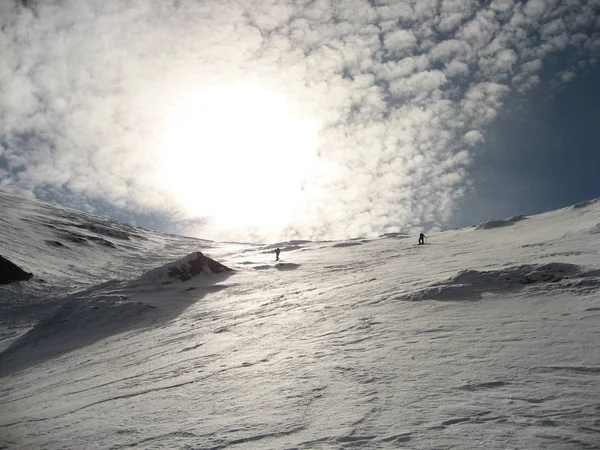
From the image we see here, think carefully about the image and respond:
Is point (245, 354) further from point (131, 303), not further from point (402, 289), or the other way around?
point (131, 303)

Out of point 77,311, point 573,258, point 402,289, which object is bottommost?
point 77,311

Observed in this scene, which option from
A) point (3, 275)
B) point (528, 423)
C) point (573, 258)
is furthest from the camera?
point (3, 275)

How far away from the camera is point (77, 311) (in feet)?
73.4

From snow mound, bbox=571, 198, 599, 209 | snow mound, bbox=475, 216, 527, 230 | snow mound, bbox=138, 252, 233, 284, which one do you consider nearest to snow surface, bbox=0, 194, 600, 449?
snow mound, bbox=138, 252, 233, 284

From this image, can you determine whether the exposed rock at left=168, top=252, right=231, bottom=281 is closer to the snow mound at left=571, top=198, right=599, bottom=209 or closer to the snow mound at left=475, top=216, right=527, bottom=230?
the snow mound at left=475, top=216, right=527, bottom=230

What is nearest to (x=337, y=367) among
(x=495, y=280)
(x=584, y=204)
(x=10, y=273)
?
(x=495, y=280)

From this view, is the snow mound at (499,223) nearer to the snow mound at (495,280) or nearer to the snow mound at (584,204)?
the snow mound at (584,204)

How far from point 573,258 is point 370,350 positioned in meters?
9.37

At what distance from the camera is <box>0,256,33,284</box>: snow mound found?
33344mm

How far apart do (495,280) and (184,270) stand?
21.1 metres

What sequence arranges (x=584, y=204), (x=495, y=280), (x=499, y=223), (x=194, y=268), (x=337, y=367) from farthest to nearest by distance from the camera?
(x=499, y=223) → (x=584, y=204) → (x=194, y=268) → (x=495, y=280) → (x=337, y=367)

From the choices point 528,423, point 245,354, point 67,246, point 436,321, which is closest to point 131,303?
point 245,354

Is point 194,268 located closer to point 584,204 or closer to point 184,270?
point 184,270

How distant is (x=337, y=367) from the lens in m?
8.38
